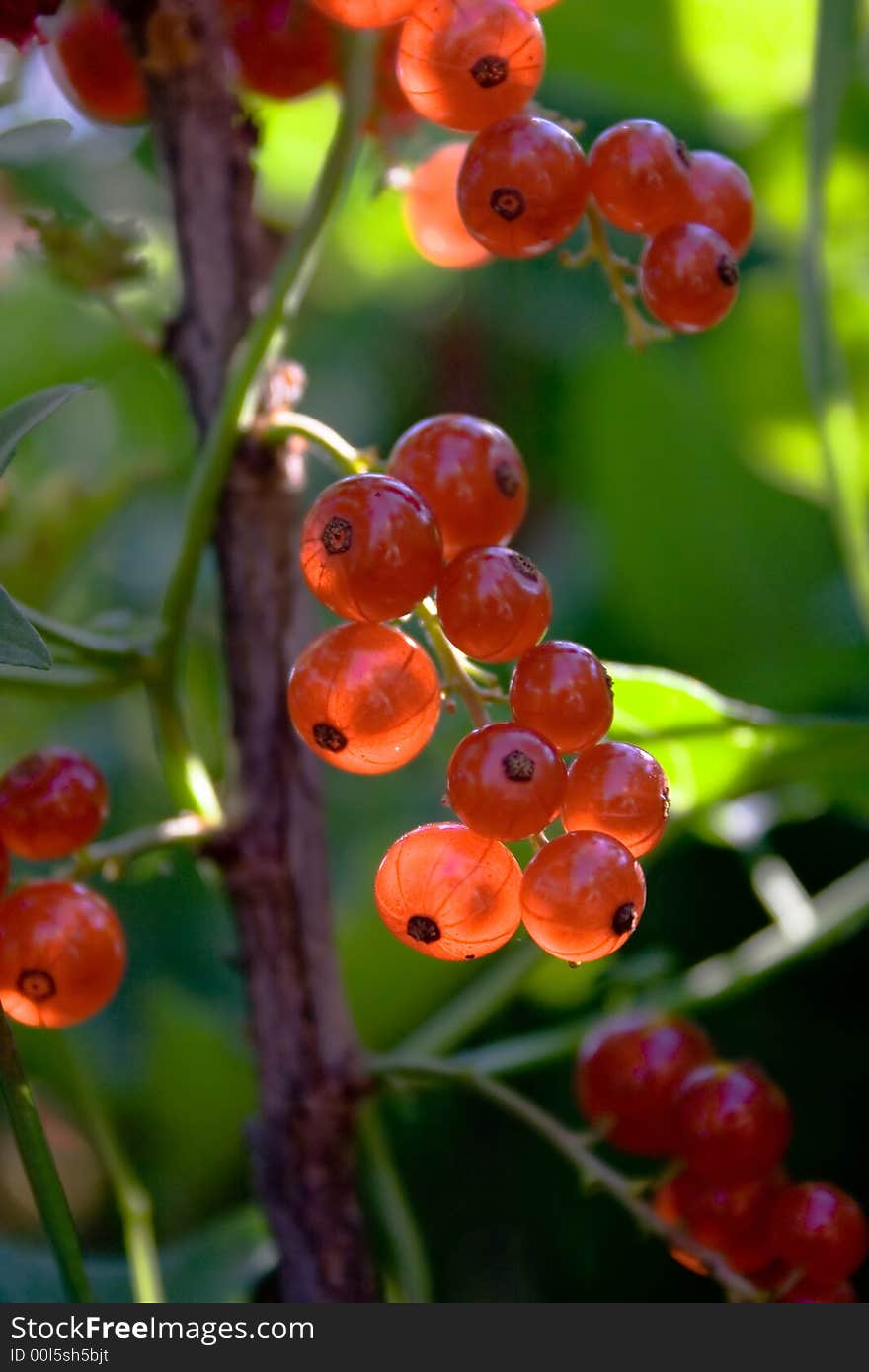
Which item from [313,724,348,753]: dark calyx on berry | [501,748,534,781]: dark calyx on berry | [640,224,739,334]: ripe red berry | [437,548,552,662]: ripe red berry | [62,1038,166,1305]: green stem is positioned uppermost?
[640,224,739,334]: ripe red berry

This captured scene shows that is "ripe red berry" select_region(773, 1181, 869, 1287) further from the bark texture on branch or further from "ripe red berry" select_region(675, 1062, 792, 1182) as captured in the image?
the bark texture on branch

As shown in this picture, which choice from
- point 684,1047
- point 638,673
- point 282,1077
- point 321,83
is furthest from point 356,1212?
point 321,83

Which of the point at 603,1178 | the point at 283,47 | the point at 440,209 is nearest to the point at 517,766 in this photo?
the point at 603,1178

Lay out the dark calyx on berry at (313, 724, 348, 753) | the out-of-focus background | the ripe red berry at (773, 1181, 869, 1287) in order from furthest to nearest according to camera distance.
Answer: the out-of-focus background → the ripe red berry at (773, 1181, 869, 1287) → the dark calyx on berry at (313, 724, 348, 753)

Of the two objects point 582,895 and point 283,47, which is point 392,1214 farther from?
point 283,47

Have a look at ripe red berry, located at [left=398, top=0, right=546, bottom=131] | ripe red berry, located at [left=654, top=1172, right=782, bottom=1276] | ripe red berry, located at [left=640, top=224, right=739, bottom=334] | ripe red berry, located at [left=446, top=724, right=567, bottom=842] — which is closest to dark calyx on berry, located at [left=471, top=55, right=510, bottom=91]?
ripe red berry, located at [left=398, top=0, right=546, bottom=131]

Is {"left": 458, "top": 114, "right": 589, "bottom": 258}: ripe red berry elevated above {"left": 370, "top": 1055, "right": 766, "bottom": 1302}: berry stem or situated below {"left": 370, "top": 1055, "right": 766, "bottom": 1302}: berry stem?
above

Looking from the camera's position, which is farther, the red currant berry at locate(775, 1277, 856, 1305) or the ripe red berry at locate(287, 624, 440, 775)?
the red currant berry at locate(775, 1277, 856, 1305)
